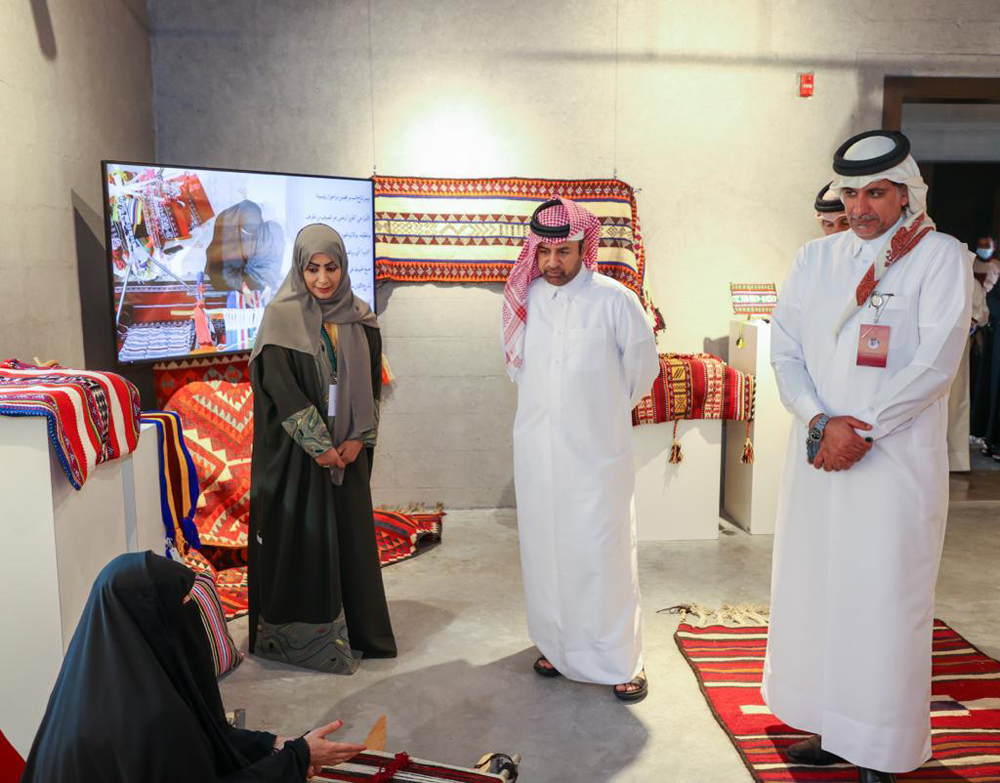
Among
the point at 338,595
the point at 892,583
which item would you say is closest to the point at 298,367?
the point at 338,595

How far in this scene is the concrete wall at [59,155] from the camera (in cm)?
318

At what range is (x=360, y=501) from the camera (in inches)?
126

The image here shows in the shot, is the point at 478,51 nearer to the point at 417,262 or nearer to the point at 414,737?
the point at 417,262

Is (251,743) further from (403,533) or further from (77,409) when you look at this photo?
(403,533)

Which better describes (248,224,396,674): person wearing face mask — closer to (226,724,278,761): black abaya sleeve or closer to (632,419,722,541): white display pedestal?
(226,724,278,761): black abaya sleeve

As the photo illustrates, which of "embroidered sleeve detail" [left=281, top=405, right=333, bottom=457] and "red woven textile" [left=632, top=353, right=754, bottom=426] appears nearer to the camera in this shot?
"embroidered sleeve detail" [left=281, top=405, right=333, bottom=457]

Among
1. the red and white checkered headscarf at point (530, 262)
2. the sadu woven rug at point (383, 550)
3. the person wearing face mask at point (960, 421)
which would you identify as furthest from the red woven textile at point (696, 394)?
the person wearing face mask at point (960, 421)

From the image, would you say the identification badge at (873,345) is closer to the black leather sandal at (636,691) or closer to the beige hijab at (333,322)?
the black leather sandal at (636,691)

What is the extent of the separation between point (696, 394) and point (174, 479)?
8.62 ft

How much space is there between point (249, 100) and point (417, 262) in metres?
1.27

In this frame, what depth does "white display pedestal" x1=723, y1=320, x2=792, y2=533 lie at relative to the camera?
4699 millimetres

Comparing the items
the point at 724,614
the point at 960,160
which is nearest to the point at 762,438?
the point at 724,614

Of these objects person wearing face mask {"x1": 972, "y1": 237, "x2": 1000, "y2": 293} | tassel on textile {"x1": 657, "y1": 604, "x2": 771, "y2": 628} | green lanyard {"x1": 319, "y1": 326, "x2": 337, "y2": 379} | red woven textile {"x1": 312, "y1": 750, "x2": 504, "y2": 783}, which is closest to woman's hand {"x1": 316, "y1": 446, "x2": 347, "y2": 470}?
green lanyard {"x1": 319, "y1": 326, "x2": 337, "y2": 379}

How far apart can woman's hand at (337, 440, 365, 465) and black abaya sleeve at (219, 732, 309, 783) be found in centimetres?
150
